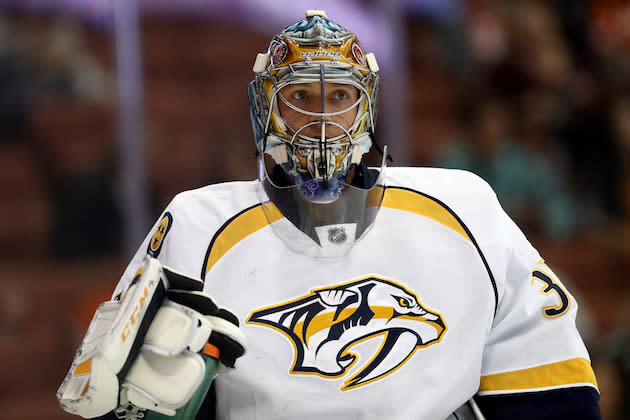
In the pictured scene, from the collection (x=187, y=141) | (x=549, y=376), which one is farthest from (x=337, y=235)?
(x=187, y=141)

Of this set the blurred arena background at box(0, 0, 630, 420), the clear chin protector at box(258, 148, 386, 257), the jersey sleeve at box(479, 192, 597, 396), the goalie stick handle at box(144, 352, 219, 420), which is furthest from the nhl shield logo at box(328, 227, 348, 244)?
the blurred arena background at box(0, 0, 630, 420)

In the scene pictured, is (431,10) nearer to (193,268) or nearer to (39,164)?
(39,164)

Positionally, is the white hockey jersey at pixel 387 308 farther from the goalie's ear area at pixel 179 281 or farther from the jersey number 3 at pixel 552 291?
the goalie's ear area at pixel 179 281

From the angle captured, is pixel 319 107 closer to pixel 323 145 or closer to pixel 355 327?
pixel 323 145

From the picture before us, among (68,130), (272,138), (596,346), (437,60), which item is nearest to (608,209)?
(596,346)

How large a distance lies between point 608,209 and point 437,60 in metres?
1.51

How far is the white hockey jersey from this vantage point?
6.05 ft

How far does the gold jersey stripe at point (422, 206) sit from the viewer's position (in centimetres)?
195

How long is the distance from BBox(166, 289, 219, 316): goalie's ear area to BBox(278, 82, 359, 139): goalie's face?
0.47m

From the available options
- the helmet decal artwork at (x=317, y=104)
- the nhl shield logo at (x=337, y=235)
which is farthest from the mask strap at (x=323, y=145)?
the nhl shield logo at (x=337, y=235)

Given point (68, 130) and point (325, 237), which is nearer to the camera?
point (325, 237)

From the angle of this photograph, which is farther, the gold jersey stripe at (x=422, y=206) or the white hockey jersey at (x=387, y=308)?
the gold jersey stripe at (x=422, y=206)

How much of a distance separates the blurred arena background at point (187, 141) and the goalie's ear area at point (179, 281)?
200 centimetres

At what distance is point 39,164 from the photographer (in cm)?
479
